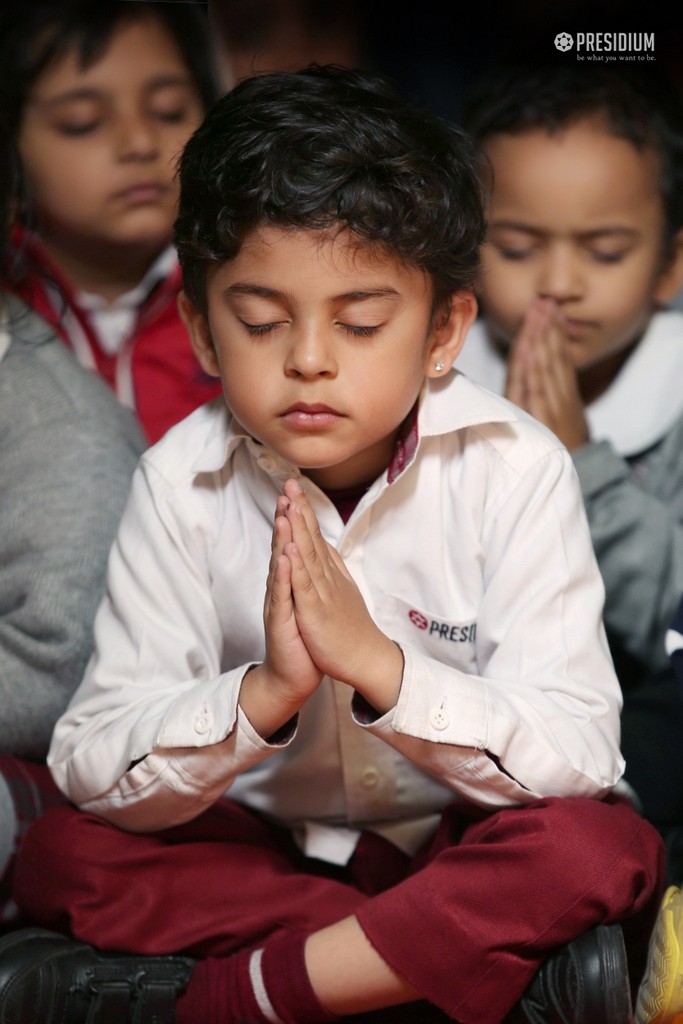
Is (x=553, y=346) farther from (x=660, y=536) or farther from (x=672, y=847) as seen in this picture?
(x=672, y=847)

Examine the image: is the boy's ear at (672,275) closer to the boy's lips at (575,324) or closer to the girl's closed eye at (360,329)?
the boy's lips at (575,324)

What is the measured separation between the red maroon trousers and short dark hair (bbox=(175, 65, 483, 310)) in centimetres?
43

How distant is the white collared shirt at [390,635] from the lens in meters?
0.93

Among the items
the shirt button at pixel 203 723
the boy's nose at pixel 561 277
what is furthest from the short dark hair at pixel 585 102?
the shirt button at pixel 203 723

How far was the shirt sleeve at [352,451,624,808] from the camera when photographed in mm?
912

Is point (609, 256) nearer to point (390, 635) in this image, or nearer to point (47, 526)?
point (390, 635)

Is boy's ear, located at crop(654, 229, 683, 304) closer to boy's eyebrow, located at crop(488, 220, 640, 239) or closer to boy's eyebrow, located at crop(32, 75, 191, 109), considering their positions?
boy's eyebrow, located at crop(488, 220, 640, 239)

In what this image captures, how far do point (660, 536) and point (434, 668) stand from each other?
1.33ft

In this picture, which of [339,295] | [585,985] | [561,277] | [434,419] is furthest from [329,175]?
[585,985]

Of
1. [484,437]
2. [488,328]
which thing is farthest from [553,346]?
[484,437]

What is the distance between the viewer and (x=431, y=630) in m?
1.04

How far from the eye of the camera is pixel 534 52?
1.32 meters

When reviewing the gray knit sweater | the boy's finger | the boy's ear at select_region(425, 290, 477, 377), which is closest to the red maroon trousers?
the gray knit sweater

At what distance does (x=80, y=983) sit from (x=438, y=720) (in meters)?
0.35
